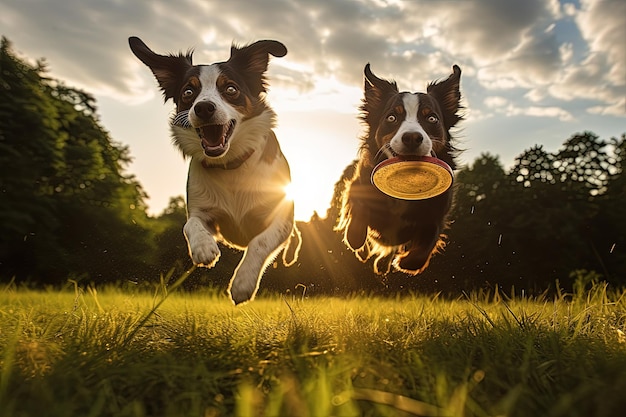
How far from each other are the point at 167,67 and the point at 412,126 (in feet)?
8.65

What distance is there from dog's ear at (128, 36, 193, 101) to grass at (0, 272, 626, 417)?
2.80 meters

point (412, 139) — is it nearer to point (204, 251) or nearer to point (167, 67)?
point (204, 251)

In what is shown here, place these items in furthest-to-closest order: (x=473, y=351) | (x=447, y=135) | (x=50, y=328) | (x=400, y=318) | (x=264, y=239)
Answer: (x=447, y=135), (x=264, y=239), (x=400, y=318), (x=50, y=328), (x=473, y=351)

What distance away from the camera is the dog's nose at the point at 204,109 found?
4.71 meters

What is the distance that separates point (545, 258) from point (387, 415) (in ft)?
81.0

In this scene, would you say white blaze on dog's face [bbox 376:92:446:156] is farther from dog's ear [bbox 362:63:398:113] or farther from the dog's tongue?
the dog's tongue

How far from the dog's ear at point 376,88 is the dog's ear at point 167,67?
2.13 meters

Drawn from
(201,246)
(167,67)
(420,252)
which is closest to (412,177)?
(420,252)

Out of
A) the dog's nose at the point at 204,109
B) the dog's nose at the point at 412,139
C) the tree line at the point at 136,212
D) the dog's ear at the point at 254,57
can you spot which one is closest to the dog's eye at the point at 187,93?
the dog's nose at the point at 204,109

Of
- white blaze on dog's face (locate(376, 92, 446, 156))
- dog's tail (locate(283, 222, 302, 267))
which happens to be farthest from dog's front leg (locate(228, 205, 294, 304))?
white blaze on dog's face (locate(376, 92, 446, 156))

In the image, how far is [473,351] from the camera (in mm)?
2902

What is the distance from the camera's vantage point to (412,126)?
213 inches

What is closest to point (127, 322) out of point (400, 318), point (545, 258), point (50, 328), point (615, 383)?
point (50, 328)

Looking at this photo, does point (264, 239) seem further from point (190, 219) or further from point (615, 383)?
point (615, 383)
